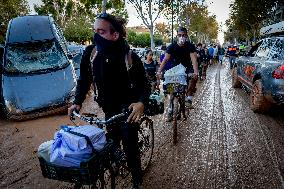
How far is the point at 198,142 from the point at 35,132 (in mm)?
3773

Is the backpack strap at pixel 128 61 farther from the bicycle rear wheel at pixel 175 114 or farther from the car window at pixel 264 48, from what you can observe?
the car window at pixel 264 48

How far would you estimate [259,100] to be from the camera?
769cm

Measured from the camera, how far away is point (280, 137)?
6027mm

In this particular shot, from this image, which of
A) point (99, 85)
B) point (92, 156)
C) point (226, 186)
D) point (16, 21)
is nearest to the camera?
point (92, 156)

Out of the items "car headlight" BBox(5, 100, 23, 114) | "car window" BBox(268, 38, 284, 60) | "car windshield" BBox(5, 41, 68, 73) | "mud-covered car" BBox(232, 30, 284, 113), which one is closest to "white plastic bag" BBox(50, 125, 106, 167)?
"mud-covered car" BBox(232, 30, 284, 113)

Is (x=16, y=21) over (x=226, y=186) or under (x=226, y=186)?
over

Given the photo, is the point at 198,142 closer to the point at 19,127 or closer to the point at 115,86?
the point at 115,86

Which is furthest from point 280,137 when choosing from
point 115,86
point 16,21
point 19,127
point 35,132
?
point 16,21

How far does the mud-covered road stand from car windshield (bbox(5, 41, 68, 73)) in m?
1.73

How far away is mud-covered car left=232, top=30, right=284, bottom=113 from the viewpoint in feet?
22.3

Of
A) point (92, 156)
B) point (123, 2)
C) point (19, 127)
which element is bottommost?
point (19, 127)

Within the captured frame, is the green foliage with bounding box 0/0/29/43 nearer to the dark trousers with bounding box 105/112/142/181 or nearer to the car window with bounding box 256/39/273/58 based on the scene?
the car window with bounding box 256/39/273/58

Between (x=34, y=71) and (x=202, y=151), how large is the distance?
5.87m

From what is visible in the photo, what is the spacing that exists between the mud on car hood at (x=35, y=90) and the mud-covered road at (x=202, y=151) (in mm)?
445
